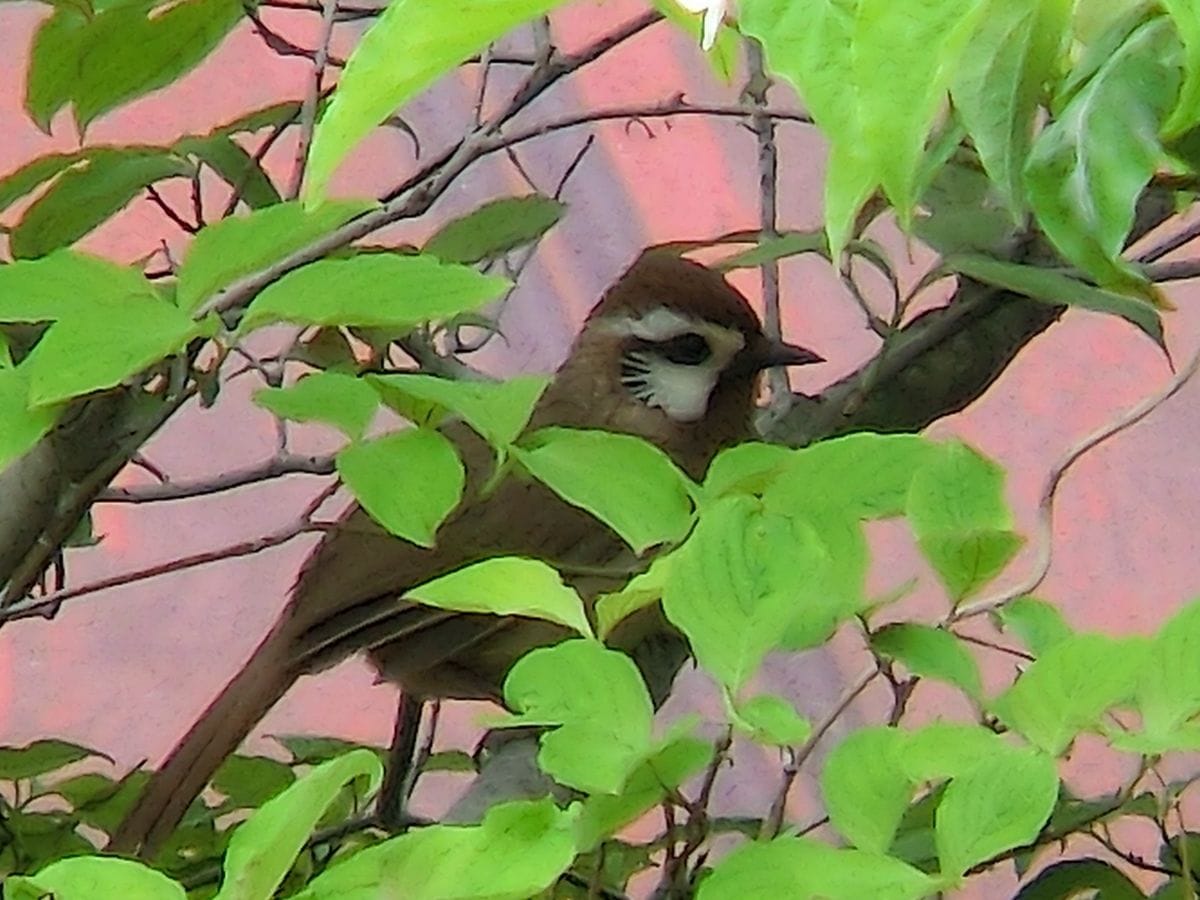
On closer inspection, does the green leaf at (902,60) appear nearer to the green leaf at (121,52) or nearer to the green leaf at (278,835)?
the green leaf at (278,835)

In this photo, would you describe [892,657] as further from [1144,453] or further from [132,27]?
[1144,453]

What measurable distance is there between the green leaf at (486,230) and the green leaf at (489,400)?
0.32 m

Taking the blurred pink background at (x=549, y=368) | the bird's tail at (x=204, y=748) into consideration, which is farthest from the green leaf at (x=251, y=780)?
the blurred pink background at (x=549, y=368)

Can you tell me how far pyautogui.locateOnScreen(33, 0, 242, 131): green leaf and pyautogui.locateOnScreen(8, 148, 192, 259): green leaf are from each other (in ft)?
0.09

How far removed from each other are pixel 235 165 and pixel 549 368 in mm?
1177

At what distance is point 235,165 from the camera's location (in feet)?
2.86

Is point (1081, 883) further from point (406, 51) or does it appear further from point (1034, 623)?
point (406, 51)

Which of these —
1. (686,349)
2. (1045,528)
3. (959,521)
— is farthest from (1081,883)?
(686,349)

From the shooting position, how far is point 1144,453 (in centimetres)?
217

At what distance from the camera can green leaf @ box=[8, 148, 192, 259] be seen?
802mm

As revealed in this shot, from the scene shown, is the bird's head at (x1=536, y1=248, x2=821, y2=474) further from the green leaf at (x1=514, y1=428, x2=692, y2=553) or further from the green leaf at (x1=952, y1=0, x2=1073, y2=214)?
the green leaf at (x1=952, y1=0, x2=1073, y2=214)

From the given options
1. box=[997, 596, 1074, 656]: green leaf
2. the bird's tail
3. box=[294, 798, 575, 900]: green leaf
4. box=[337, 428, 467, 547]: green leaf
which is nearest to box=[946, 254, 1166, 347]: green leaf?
box=[997, 596, 1074, 656]: green leaf

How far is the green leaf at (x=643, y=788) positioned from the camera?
0.49 m

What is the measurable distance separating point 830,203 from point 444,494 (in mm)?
210
